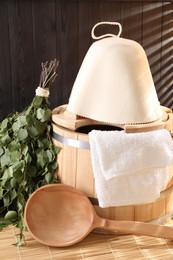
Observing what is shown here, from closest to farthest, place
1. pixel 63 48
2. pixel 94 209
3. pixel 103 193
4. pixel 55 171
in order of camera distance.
A: 1. pixel 103 193
2. pixel 94 209
3. pixel 55 171
4. pixel 63 48

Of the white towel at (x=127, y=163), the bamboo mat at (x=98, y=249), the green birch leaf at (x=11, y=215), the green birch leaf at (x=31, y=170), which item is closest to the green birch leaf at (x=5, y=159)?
the green birch leaf at (x=31, y=170)

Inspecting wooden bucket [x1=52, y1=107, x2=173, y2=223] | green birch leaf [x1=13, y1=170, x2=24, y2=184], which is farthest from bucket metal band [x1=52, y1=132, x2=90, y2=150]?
green birch leaf [x1=13, y1=170, x2=24, y2=184]

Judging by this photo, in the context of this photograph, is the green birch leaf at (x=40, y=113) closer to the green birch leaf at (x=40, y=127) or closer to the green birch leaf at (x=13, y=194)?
the green birch leaf at (x=40, y=127)

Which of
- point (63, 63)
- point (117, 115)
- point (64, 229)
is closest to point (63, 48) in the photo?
point (63, 63)

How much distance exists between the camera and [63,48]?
2.50 metres

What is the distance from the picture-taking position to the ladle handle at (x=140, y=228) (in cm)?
176

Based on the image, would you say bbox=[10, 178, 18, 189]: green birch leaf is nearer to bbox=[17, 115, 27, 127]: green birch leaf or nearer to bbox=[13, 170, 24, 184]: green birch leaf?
bbox=[13, 170, 24, 184]: green birch leaf

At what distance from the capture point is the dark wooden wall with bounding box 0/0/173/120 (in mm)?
2373

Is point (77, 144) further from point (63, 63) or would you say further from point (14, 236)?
point (63, 63)

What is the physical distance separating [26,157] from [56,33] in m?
0.89

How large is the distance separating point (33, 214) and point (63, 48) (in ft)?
3.63

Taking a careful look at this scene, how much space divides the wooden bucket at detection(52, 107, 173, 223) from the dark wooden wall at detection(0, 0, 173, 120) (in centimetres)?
63

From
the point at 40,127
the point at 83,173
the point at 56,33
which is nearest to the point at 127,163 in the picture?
the point at 83,173

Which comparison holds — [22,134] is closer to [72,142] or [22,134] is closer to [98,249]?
[72,142]
